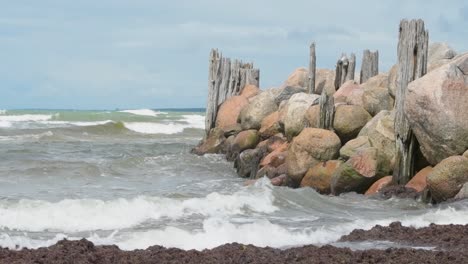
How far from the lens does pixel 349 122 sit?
16078mm

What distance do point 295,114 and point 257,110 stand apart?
2.71 metres

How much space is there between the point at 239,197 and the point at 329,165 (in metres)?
2.57

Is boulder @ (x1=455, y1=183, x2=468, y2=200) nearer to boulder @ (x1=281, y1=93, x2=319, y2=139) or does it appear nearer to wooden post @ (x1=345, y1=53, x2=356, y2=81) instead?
boulder @ (x1=281, y1=93, x2=319, y2=139)

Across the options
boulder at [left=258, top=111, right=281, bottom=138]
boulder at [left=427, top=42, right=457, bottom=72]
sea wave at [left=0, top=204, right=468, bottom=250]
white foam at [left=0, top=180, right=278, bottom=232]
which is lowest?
white foam at [left=0, top=180, right=278, bottom=232]

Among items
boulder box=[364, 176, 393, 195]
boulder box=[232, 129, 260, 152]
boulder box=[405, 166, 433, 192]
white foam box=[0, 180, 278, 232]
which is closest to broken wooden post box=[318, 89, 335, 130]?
boulder box=[364, 176, 393, 195]

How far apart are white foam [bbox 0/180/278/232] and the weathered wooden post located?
2.60m

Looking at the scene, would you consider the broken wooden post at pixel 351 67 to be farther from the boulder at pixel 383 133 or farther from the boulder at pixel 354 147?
the boulder at pixel 354 147

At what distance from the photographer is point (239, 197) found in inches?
500

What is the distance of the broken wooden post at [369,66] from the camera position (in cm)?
2123

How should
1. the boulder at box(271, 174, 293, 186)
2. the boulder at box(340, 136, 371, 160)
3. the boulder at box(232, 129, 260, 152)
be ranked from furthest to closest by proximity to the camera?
1. the boulder at box(232, 129, 260, 152)
2. the boulder at box(271, 174, 293, 186)
3. the boulder at box(340, 136, 371, 160)

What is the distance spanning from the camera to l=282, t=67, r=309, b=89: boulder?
81.3 feet

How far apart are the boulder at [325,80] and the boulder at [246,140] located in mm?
3953

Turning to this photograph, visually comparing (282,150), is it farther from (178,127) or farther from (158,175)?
(178,127)

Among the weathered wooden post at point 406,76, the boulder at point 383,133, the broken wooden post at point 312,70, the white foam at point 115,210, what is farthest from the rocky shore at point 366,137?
the white foam at point 115,210
